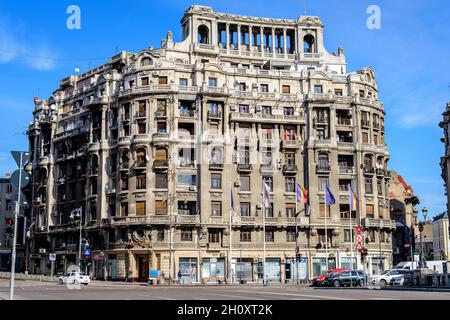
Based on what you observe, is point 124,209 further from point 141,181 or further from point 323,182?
point 323,182

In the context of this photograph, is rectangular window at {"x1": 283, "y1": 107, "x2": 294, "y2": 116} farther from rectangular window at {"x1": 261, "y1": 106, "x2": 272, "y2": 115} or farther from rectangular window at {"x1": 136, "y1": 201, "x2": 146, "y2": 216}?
rectangular window at {"x1": 136, "y1": 201, "x2": 146, "y2": 216}

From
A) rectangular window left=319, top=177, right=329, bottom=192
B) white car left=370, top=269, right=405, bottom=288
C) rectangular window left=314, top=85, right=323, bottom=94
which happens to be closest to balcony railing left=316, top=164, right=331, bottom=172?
rectangular window left=319, top=177, right=329, bottom=192

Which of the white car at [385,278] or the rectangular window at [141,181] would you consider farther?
the rectangular window at [141,181]

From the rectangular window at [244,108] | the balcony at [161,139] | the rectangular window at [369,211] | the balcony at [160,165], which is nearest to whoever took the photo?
the balcony at [160,165]

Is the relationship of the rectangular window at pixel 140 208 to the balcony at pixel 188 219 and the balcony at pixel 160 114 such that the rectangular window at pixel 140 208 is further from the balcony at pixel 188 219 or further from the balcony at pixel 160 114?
the balcony at pixel 160 114

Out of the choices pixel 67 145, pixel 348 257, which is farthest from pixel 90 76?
pixel 348 257

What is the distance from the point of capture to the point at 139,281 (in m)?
72.3

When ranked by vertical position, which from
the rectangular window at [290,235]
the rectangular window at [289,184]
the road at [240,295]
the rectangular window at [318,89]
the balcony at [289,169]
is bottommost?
the road at [240,295]

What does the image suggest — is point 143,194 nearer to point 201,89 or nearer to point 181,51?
point 201,89

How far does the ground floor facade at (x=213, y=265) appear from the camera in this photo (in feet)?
235

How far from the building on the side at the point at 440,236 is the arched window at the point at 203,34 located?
80466 mm

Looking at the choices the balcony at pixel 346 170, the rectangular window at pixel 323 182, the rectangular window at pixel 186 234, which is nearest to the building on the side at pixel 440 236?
the balcony at pixel 346 170

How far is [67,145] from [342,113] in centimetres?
4015

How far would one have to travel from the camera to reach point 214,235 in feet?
242
